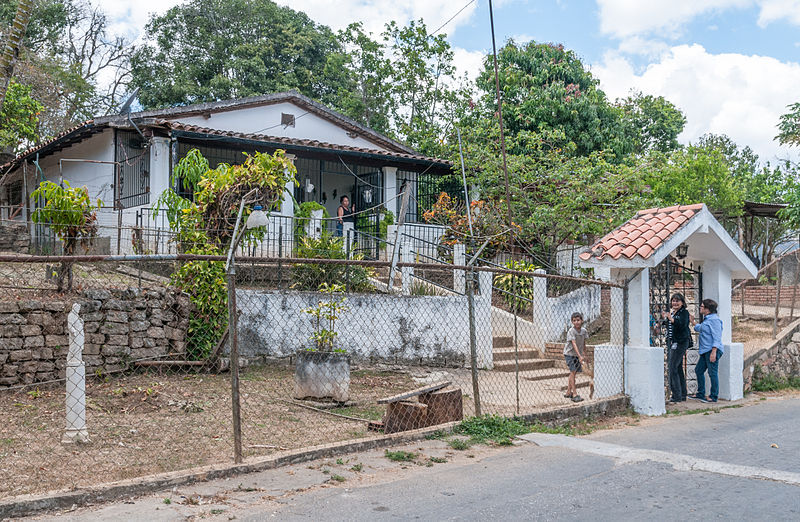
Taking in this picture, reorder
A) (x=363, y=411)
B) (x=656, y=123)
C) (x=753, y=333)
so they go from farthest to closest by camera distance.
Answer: (x=656, y=123) < (x=753, y=333) < (x=363, y=411)

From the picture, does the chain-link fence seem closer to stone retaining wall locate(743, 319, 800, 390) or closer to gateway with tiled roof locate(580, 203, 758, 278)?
gateway with tiled roof locate(580, 203, 758, 278)

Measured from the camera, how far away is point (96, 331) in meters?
8.95

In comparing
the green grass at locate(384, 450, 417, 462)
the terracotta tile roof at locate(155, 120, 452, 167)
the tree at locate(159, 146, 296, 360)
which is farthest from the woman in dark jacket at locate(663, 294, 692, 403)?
the terracotta tile roof at locate(155, 120, 452, 167)

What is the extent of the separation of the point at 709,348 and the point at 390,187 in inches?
401

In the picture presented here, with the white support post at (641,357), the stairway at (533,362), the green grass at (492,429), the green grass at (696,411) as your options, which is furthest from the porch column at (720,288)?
the green grass at (492,429)

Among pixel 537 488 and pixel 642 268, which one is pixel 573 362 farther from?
pixel 537 488

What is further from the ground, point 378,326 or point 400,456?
point 378,326

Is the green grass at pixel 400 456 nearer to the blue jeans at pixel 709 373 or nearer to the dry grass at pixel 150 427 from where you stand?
the dry grass at pixel 150 427

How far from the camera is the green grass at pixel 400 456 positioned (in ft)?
19.0

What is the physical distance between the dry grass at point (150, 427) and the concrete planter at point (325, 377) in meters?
0.28

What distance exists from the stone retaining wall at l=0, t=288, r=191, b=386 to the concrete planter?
246cm

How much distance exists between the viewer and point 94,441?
6246 mm

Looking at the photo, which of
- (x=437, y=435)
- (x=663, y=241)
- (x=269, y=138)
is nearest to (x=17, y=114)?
(x=269, y=138)

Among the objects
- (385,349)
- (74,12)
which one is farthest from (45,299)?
(74,12)
